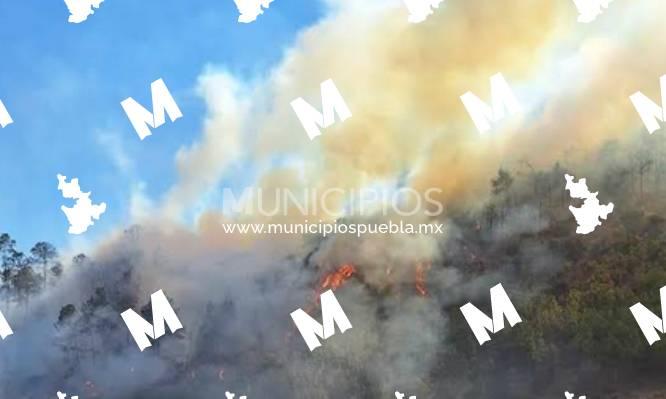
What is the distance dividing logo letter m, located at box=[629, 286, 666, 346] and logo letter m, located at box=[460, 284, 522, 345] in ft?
3.63

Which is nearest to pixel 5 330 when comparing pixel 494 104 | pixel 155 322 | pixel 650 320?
pixel 155 322

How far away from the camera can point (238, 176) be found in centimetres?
991

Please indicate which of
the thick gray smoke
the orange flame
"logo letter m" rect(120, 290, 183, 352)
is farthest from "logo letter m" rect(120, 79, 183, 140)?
the orange flame

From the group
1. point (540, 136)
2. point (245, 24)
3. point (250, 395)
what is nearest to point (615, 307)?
point (540, 136)

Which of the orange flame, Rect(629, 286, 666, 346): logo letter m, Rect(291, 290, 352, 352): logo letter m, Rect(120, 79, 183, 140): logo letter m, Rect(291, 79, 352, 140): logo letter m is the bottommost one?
Rect(629, 286, 666, 346): logo letter m

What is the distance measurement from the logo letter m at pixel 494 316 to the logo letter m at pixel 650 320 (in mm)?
1106

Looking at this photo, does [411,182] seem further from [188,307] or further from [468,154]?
[188,307]

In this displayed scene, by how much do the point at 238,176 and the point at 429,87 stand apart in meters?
2.04

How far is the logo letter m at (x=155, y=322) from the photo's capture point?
9.83m

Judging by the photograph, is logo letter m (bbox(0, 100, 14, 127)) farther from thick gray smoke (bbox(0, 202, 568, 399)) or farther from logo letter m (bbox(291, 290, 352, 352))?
logo letter m (bbox(291, 290, 352, 352))

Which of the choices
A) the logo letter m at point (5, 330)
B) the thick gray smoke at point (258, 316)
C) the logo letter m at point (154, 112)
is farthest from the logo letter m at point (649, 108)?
the logo letter m at point (5, 330)

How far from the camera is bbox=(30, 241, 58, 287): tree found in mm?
10023

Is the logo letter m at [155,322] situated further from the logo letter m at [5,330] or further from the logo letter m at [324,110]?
the logo letter m at [324,110]

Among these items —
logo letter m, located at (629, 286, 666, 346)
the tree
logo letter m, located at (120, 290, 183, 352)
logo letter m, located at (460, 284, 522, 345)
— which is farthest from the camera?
the tree
